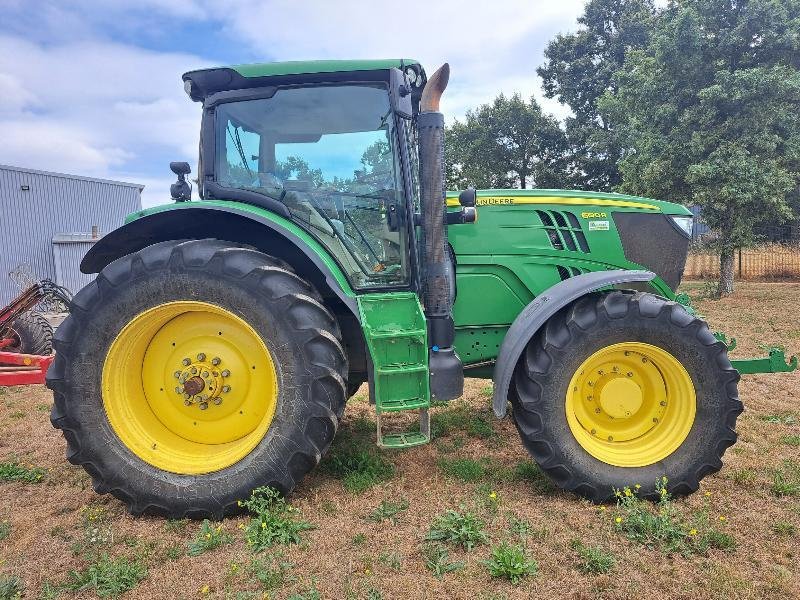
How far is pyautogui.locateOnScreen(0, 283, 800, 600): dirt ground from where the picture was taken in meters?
2.40

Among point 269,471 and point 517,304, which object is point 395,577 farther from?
point 517,304

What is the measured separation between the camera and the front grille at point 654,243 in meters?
3.87

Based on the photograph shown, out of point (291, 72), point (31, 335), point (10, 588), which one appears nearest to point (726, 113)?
point (291, 72)

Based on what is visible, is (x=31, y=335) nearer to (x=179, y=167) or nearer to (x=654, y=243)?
(x=179, y=167)

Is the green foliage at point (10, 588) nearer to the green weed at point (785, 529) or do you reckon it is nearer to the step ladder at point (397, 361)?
the step ladder at point (397, 361)

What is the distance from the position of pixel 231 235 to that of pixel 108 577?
1945mm

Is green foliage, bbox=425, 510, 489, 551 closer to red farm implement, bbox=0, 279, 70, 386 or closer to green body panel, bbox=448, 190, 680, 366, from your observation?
green body panel, bbox=448, 190, 680, 366

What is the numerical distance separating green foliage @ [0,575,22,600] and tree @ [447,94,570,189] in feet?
71.4

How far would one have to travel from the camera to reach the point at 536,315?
127 inches

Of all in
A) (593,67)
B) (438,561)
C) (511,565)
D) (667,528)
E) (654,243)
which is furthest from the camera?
(593,67)

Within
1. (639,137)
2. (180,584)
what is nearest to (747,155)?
(639,137)

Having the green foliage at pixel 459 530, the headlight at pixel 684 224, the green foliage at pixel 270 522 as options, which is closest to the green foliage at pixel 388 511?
the green foliage at pixel 459 530

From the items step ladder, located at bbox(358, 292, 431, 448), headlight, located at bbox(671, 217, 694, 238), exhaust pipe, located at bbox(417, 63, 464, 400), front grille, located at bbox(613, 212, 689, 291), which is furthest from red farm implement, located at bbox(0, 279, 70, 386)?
headlight, located at bbox(671, 217, 694, 238)

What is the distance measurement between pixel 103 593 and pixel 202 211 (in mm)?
2019
